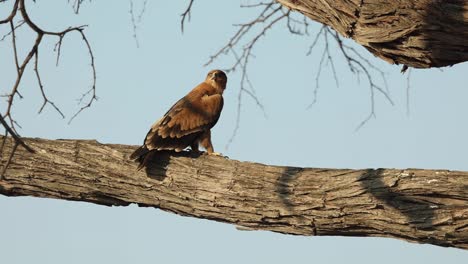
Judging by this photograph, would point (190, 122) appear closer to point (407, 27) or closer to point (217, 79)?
point (217, 79)

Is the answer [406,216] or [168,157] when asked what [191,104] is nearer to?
[168,157]

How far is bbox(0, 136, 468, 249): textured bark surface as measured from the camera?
393 cm

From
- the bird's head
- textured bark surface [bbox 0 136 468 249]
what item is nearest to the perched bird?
the bird's head

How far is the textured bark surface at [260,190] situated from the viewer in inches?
155

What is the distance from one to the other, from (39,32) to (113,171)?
35.5 inches

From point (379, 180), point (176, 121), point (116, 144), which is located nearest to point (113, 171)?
point (116, 144)

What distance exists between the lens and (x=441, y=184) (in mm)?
3908

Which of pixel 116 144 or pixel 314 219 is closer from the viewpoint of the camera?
pixel 314 219

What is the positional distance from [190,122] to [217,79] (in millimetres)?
1043

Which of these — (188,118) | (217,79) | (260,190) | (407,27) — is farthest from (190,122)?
(407,27)

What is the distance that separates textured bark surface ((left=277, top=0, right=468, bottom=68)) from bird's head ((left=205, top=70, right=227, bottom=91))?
110 inches

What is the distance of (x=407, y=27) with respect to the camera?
370 cm

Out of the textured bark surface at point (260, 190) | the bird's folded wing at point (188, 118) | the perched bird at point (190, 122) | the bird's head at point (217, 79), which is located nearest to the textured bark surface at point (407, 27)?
the textured bark surface at point (260, 190)

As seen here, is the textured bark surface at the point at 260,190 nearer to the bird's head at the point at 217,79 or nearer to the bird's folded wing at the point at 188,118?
the bird's folded wing at the point at 188,118
